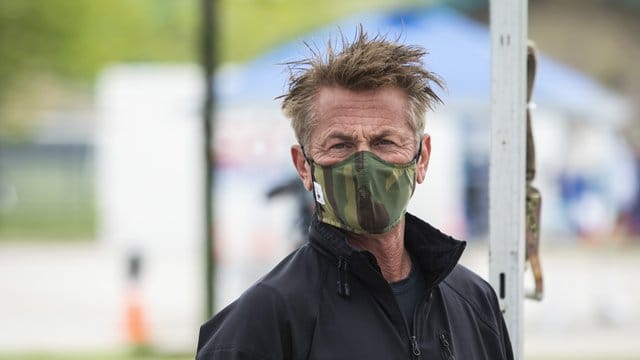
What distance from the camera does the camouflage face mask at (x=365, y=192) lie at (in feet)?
8.01

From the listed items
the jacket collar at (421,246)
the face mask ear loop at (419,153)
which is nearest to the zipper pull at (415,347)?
the jacket collar at (421,246)

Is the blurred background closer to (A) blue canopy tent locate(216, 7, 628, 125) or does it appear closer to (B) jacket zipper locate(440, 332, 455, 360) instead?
(A) blue canopy tent locate(216, 7, 628, 125)

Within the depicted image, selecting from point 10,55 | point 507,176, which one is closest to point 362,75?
point 507,176

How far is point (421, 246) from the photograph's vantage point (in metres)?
2.63

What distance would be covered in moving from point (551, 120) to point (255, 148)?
23.2 feet

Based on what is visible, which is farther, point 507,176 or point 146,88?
point 146,88

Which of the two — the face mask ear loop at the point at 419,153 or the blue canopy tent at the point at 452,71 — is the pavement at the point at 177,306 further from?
the face mask ear loop at the point at 419,153

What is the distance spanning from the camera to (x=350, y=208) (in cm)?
245

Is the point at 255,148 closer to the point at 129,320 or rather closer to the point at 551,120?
the point at 129,320

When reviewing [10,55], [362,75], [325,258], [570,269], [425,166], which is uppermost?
[10,55]

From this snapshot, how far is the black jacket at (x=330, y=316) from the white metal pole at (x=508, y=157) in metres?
0.49

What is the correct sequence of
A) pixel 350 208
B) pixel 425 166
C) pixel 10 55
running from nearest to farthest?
1. pixel 350 208
2. pixel 425 166
3. pixel 10 55

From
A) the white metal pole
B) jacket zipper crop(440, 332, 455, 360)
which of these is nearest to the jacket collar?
jacket zipper crop(440, 332, 455, 360)

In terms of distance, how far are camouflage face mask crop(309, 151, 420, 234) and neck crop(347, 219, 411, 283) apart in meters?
0.04
